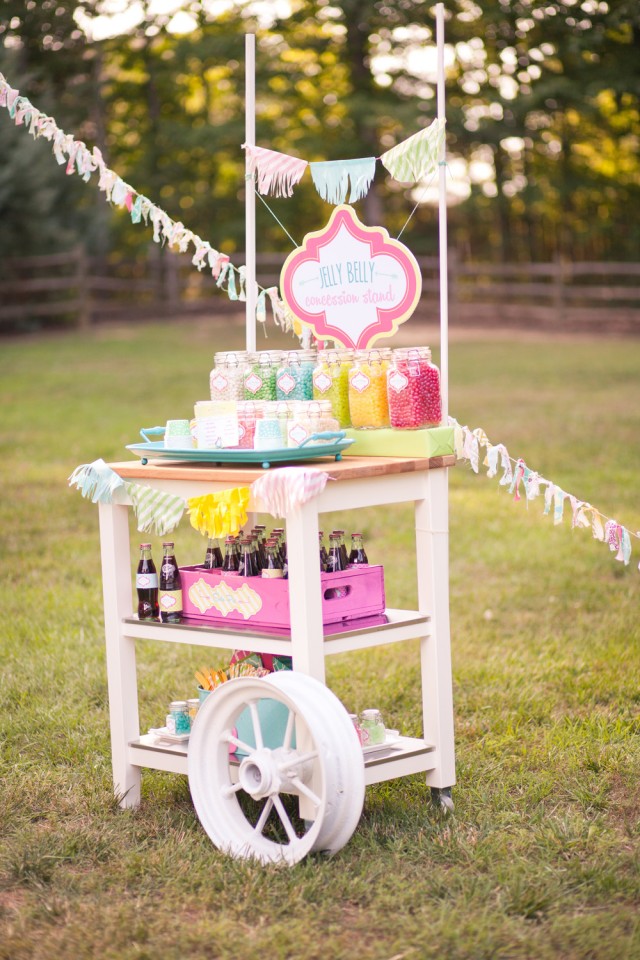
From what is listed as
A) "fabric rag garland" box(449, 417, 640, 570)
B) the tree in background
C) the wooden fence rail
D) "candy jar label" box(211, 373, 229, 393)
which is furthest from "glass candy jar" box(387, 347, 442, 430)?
the wooden fence rail

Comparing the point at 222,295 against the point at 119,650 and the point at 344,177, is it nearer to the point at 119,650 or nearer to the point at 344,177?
the point at 344,177

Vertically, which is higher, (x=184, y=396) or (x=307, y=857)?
(x=184, y=396)

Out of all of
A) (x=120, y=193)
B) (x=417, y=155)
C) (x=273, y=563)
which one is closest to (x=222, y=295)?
(x=120, y=193)

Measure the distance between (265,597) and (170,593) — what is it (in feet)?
1.03

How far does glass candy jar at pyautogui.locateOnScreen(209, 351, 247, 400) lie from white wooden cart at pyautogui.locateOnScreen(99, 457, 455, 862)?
0.86 ft

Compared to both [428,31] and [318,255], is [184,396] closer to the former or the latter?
[318,255]

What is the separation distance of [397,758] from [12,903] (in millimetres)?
1030

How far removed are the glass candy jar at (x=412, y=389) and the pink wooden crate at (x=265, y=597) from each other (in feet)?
1.35

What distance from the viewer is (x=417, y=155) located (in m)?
3.34

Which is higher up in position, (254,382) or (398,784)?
(254,382)

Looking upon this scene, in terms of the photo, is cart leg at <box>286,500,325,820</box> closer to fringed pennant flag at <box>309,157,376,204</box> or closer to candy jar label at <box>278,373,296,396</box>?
candy jar label at <box>278,373,296,396</box>

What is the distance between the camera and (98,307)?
22.4 meters

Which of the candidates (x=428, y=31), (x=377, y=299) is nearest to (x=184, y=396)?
(x=377, y=299)

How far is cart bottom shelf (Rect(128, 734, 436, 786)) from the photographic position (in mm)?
3163
